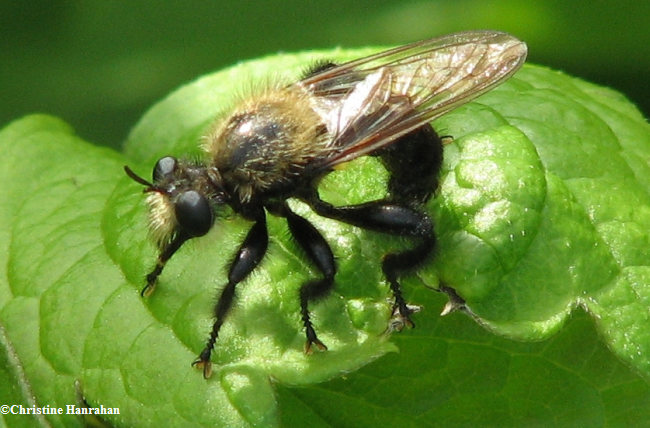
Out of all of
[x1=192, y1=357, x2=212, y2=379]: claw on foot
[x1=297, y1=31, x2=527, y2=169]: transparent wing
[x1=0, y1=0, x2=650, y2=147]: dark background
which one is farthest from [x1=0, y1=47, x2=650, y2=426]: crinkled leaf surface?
[x1=0, y1=0, x2=650, y2=147]: dark background

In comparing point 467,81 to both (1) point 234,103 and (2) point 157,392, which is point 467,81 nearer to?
(1) point 234,103

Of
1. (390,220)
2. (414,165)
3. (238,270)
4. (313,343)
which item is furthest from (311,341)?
(414,165)

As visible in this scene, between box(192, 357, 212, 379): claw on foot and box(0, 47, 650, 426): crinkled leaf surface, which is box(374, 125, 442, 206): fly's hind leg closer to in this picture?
box(0, 47, 650, 426): crinkled leaf surface

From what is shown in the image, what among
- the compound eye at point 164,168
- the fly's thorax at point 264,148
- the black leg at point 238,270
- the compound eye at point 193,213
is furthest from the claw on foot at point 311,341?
the compound eye at point 164,168

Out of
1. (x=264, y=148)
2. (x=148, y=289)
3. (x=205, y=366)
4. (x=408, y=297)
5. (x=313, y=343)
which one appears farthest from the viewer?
(x=264, y=148)

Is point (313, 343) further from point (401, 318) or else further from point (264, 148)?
point (264, 148)

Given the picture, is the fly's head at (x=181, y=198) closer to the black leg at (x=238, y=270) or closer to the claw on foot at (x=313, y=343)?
the black leg at (x=238, y=270)

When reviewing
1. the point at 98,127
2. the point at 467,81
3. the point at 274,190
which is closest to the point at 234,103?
the point at 274,190
